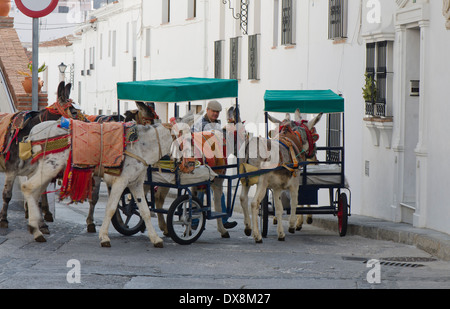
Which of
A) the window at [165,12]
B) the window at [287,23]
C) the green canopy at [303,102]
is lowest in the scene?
the green canopy at [303,102]

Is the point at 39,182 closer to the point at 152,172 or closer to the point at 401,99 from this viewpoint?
the point at 152,172

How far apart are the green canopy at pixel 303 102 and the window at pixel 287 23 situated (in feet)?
28.6

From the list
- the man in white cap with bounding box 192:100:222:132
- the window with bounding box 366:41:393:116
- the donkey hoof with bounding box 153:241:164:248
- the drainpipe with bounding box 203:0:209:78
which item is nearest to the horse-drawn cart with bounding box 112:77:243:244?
the donkey hoof with bounding box 153:241:164:248

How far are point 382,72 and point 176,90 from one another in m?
5.64

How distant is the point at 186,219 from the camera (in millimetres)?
13625

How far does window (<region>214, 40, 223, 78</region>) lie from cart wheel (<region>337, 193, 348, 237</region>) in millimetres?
16920

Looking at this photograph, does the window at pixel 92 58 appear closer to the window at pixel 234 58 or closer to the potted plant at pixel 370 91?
the window at pixel 234 58

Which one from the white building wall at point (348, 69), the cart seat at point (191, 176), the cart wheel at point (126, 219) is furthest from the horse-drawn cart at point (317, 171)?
the cart wheel at point (126, 219)

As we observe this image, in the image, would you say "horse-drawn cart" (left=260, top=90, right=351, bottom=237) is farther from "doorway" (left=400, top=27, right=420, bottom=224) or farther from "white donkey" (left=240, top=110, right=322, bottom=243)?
"doorway" (left=400, top=27, right=420, bottom=224)

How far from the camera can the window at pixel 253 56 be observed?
92.8 ft

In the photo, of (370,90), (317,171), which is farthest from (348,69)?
(317,171)

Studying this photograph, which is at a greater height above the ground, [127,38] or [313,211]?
[127,38]

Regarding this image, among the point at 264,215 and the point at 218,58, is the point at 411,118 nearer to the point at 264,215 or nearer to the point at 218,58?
Answer: the point at 264,215
